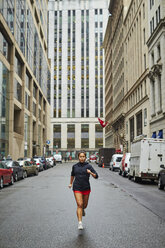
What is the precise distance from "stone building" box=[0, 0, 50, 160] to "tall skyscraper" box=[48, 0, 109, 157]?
127 ft

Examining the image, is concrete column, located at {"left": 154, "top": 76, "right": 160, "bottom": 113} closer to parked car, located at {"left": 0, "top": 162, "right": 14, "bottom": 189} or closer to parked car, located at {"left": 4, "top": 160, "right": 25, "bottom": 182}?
parked car, located at {"left": 4, "top": 160, "right": 25, "bottom": 182}

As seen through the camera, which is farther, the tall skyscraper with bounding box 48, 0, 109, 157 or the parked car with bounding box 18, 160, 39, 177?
the tall skyscraper with bounding box 48, 0, 109, 157

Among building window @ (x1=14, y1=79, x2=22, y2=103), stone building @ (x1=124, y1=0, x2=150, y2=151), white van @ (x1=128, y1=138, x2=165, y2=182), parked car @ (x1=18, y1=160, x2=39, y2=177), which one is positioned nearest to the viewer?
white van @ (x1=128, y1=138, x2=165, y2=182)

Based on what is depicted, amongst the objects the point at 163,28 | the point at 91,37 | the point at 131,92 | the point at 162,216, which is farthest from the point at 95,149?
the point at 162,216

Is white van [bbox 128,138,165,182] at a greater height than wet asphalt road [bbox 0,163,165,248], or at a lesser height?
greater

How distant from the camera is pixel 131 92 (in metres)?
52.5

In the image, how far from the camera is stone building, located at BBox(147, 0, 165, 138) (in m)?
33.8

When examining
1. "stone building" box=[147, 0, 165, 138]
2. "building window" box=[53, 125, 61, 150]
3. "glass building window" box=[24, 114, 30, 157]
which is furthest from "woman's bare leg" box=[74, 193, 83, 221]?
"building window" box=[53, 125, 61, 150]

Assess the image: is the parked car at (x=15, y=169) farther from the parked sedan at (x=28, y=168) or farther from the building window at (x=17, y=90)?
the building window at (x=17, y=90)

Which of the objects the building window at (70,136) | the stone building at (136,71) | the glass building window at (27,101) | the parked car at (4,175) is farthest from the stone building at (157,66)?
the building window at (70,136)

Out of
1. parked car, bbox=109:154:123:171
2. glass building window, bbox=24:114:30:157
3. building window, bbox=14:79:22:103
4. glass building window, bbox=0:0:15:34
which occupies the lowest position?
parked car, bbox=109:154:123:171

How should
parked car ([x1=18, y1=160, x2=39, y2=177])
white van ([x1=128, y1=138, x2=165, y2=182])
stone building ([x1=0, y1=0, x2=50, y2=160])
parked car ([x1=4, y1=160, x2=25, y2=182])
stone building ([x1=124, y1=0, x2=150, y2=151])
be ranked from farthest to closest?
stone building ([x1=124, y1=0, x2=150, y2=151])
stone building ([x1=0, y1=0, x2=50, y2=160])
parked car ([x1=18, y1=160, x2=39, y2=177])
parked car ([x1=4, y1=160, x2=25, y2=182])
white van ([x1=128, y1=138, x2=165, y2=182])

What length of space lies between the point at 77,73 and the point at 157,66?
76.3m

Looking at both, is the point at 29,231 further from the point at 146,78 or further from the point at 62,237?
the point at 146,78
